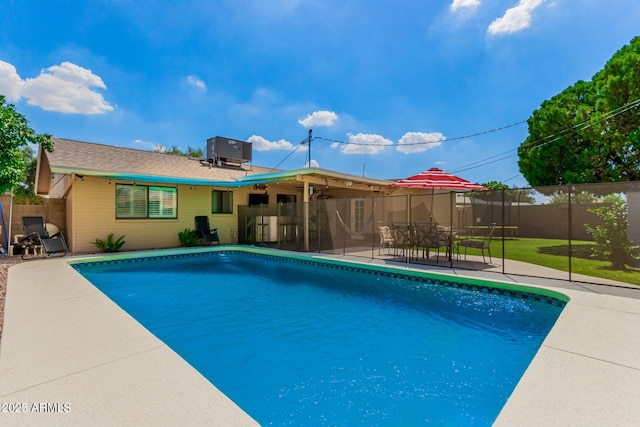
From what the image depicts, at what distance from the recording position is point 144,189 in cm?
1098

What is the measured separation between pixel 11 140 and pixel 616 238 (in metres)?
11.6

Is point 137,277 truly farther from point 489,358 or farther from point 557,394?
point 557,394

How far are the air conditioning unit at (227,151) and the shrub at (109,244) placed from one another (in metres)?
5.61

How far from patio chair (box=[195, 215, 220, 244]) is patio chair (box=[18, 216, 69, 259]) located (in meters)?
3.96

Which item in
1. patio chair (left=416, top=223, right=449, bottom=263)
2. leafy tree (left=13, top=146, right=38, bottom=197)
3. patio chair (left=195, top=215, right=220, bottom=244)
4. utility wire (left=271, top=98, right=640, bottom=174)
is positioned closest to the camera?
patio chair (left=416, top=223, right=449, bottom=263)

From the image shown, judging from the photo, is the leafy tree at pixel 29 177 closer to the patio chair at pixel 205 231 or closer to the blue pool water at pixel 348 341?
the patio chair at pixel 205 231

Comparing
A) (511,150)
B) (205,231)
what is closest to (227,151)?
(205,231)

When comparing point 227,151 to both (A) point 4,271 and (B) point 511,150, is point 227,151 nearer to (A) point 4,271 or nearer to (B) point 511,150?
(A) point 4,271

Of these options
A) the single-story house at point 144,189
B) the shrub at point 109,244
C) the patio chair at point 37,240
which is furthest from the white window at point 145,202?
the patio chair at point 37,240

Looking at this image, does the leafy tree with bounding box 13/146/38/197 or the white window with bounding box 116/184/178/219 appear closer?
the white window with bounding box 116/184/178/219

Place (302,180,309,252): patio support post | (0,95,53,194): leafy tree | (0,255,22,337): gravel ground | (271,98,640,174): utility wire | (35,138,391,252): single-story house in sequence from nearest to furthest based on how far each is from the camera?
(0,255,22,337): gravel ground < (0,95,53,194): leafy tree < (271,98,640,174): utility wire < (35,138,391,252): single-story house < (302,180,309,252): patio support post

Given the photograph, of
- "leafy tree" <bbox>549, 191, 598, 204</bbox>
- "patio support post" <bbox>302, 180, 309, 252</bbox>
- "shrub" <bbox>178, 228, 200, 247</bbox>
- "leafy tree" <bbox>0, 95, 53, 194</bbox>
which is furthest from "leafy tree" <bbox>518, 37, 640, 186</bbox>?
"shrub" <bbox>178, 228, 200, 247</bbox>

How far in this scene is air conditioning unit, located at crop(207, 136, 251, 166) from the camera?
14565 millimetres

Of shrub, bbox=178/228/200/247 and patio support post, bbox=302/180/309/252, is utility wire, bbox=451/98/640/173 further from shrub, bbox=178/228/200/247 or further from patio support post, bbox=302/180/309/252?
shrub, bbox=178/228/200/247
